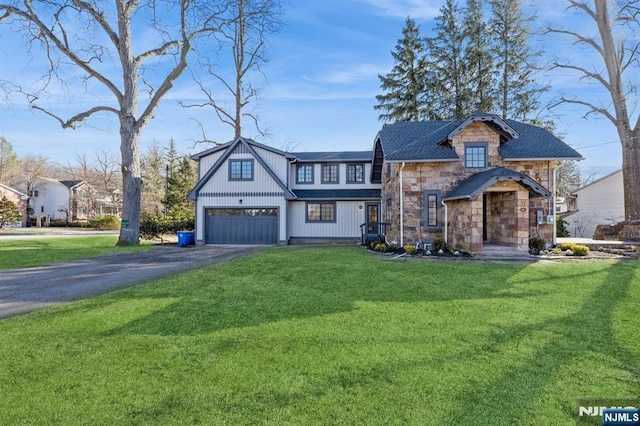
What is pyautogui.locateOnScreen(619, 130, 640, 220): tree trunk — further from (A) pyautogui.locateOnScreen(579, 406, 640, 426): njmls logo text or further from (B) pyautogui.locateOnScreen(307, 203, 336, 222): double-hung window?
(A) pyautogui.locateOnScreen(579, 406, 640, 426): njmls logo text

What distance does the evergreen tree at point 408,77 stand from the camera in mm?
26844

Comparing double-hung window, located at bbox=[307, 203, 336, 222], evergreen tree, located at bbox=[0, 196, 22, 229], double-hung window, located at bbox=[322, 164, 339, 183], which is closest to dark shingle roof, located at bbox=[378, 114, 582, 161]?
double-hung window, located at bbox=[322, 164, 339, 183]

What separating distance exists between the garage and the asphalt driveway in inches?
224

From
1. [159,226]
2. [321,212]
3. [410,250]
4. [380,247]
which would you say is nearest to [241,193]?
[321,212]

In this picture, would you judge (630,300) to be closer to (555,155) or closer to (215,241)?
(555,155)

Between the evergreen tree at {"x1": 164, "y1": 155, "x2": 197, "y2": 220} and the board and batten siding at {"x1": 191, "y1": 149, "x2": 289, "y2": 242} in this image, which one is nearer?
the board and batten siding at {"x1": 191, "y1": 149, "x2": 289, "y2": 242}

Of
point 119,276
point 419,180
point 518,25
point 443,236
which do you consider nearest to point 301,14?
point 419,180

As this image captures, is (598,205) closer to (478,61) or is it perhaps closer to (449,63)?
(478,61)

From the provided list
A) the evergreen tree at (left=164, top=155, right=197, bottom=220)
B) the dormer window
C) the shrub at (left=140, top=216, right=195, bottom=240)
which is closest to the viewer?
the dormer window

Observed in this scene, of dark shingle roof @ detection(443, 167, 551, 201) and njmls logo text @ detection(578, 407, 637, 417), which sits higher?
dark shingle roof @ detection(443, 167, 551, 201)

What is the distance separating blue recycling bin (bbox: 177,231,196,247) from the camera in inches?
707

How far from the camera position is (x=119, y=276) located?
352 inches

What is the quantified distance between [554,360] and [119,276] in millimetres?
9614

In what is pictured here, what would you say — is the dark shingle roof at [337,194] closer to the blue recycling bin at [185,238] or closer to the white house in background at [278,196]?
the white house in background at [278,196]
